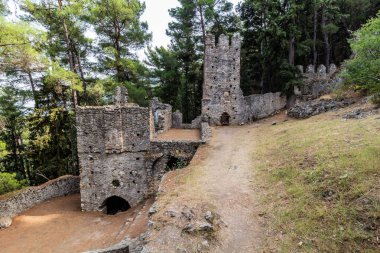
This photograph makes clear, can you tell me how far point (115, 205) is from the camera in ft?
52.4

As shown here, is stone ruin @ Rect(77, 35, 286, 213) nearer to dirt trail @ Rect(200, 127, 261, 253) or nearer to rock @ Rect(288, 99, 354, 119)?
dirt trail @ Rect(200, 127, 261, 253)

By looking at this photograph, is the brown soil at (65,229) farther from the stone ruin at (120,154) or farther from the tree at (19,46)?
the tree at (19,46)

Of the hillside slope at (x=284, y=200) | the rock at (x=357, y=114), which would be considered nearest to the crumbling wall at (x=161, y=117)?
the hillside slope at (x=284, y=200)

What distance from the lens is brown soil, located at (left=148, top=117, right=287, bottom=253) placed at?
18.4 ft

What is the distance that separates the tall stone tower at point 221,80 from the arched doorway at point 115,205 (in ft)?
31.4

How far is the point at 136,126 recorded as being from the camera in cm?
1454

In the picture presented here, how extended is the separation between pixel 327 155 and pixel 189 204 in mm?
4830

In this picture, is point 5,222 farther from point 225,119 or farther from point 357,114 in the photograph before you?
point 357,114

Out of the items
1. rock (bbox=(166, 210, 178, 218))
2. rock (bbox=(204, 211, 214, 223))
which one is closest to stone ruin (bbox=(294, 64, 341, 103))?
rock (bbox=(204, 211, 214, 223))

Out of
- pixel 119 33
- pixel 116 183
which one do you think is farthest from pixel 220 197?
pixel 119 33

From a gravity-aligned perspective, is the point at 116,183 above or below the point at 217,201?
below

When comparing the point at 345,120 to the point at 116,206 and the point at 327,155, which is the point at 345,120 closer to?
the point at 327,155

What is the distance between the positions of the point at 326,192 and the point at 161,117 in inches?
561

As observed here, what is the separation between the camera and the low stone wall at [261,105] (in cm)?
2211
